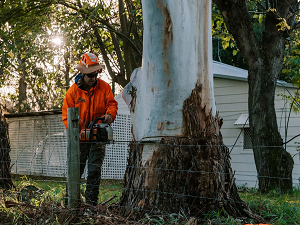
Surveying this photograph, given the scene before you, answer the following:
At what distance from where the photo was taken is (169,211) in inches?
157

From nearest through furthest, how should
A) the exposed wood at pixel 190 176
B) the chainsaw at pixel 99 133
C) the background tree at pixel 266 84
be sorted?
the exposed wood at pixel 190 176
the chainsaw at pixel 99 133
the background tree at pixel 266 84

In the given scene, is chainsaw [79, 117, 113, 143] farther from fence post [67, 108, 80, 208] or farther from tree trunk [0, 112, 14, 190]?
tree trunk [0, 112, 14, 190]

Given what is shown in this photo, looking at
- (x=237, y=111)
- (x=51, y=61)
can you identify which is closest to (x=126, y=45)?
(x=51, y=61)

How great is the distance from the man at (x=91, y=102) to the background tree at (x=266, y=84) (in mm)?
3949

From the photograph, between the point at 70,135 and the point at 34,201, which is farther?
the point at 34,201

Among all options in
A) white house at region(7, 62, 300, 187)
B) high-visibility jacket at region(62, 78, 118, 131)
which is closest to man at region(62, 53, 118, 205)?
high-visibility jacket at region(62, 78, 118, 131)

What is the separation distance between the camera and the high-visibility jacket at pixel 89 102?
16.7 feet

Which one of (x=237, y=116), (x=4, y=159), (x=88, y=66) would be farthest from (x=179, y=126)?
(x=237, y=116)

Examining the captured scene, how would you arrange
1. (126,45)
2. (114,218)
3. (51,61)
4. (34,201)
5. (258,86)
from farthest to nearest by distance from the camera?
(126,45) < (51,61) < (258,86) < (34,201) < (114,218)

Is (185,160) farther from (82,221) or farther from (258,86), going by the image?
(258,86)

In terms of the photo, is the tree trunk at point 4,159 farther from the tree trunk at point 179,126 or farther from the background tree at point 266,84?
the background tree at point 266,84

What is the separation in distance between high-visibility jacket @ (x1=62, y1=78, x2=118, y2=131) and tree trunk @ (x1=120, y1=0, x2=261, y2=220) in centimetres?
109

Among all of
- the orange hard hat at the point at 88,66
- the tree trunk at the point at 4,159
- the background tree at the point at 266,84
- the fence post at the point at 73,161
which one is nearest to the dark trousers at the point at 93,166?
the fence post at the point at 73,161

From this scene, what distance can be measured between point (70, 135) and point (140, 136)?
822mm
